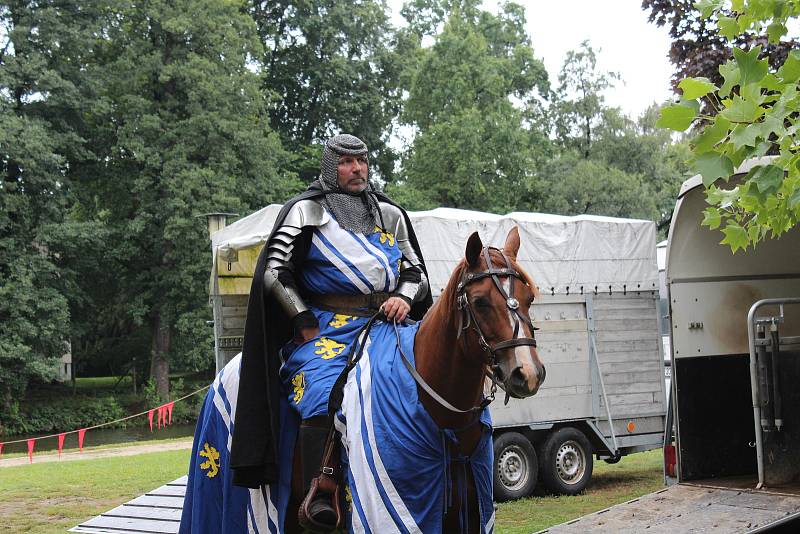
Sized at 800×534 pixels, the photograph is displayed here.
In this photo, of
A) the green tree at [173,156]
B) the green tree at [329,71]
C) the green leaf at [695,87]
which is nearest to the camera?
the green leaf at [695,87]

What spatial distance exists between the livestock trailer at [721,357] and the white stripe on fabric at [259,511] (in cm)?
298

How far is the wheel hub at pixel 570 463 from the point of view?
11.7 m

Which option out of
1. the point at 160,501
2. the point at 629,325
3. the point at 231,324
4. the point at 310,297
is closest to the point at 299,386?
the point at 310,297

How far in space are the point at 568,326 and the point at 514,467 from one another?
6.35ft

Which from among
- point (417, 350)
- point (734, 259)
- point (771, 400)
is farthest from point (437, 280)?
point (417, 350)

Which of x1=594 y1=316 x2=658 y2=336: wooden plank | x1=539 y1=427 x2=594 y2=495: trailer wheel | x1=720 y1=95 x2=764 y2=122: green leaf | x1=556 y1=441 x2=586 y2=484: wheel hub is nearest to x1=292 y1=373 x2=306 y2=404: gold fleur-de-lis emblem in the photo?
x1=720 y1=95 x2=764 y2=122: green leaf

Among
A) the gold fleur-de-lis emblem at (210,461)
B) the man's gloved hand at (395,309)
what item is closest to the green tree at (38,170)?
the gold fleur-de-lis emblem at (210,461)

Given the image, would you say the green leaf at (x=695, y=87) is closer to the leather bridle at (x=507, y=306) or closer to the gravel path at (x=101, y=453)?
the leather bridle at (x=507, y=306)

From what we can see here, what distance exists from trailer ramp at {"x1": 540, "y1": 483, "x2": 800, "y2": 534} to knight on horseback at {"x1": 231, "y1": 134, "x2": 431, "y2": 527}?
7.31 ft

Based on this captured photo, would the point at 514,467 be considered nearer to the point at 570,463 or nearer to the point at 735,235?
the point at 570,463

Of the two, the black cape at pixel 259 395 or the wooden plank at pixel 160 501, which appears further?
the wooden plank at pixel 160 501

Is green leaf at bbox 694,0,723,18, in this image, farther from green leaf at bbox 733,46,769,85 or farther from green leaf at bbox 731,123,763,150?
green leaf at bbox 731,123,763,150

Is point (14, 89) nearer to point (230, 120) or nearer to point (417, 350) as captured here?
point (230, 120)

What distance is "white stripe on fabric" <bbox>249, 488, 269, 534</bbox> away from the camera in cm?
518
